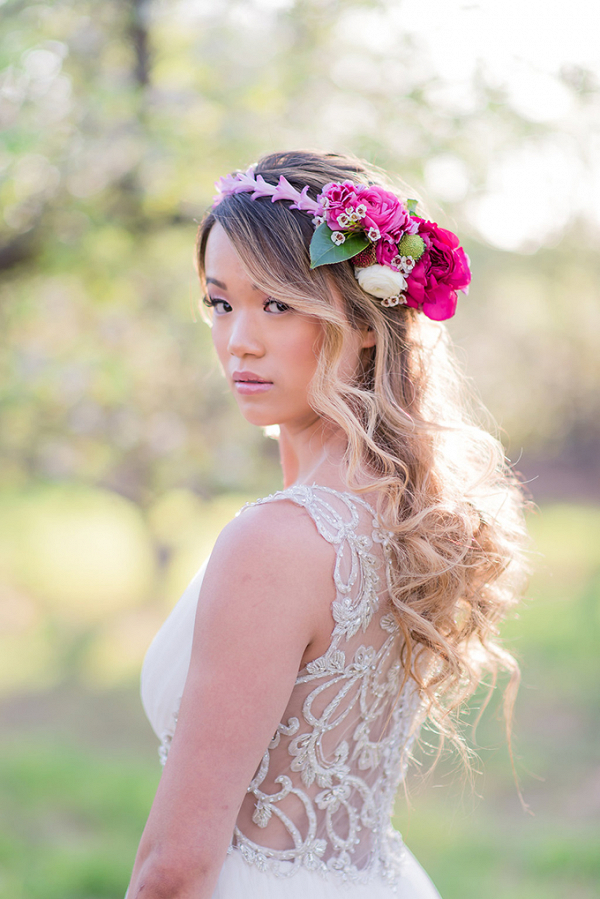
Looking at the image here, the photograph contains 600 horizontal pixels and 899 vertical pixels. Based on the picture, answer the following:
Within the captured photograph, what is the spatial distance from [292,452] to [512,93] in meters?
3.40

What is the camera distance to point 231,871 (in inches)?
65.4

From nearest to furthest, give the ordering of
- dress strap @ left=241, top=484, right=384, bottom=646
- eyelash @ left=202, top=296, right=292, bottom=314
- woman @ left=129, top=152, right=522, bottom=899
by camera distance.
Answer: woman @ left=129, top=152, right=522, bottom=899 < dress strap @ left=241, top=484, right=384, bottom=646 < eyelash @ left=202, top=296, right=292, bottom=314

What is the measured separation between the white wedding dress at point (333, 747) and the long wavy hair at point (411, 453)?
0.08 m

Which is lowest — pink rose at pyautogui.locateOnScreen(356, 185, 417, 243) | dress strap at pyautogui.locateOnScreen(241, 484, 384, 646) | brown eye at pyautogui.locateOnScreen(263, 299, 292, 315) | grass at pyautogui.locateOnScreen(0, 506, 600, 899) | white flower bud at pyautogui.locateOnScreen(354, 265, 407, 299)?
grass at pyautogui.locateOnScreen(0, 506, 600, 899)

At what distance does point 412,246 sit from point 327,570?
0.94 m

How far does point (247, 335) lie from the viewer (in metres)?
1.84

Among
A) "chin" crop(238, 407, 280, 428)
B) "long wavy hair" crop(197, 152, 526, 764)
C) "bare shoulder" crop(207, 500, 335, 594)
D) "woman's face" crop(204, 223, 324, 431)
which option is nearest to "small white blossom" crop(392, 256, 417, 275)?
"long wavy hair" crop(197, 152, 526, 764)

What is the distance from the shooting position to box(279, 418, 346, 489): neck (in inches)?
68.9

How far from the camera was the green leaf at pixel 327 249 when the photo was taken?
1.85 m

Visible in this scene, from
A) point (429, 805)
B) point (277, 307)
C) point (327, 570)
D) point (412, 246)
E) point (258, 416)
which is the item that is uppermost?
point (412, 246)

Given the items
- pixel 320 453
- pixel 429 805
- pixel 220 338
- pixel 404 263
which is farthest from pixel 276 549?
pixel 429 805

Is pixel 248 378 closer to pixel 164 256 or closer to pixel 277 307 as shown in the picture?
pixel 277 307

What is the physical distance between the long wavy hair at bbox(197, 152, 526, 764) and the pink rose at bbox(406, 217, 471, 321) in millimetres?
73

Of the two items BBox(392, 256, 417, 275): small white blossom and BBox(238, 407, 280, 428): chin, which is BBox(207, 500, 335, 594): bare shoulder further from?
BBox(392, 256, 417, 275): small white blossom
